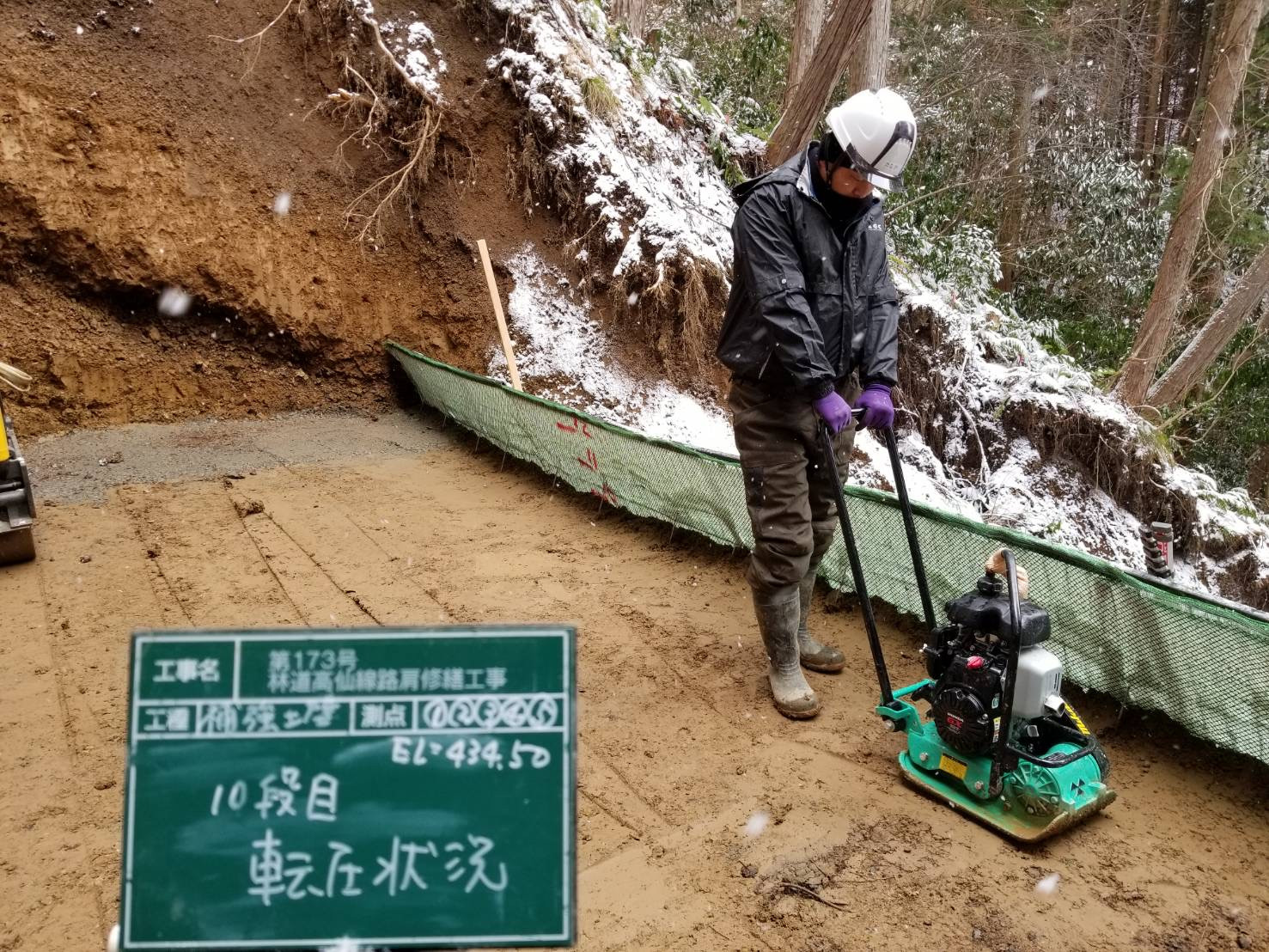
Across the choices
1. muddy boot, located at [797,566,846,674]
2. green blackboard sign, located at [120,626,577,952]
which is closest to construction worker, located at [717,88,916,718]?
muddy boot, located at [797,566,846,674]

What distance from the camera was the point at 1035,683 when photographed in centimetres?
294

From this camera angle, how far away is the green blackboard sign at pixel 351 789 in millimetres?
1855

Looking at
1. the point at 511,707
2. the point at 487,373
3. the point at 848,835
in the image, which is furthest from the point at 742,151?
the point at 511,707

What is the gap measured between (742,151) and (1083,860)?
9.05 m

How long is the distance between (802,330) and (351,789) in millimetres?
2297

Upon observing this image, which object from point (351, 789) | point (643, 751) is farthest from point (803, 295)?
point (351, 789)

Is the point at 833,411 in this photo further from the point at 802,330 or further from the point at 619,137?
the point at 619,137

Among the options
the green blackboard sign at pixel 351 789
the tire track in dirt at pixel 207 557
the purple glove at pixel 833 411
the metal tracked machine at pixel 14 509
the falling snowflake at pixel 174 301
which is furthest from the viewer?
the falling snowflake at pixel 174 301

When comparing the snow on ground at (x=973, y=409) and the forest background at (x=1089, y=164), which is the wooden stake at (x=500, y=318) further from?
the forest background at (x=1089, y=164)

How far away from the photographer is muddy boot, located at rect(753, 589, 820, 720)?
153 inches

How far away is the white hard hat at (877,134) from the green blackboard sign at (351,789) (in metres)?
2.24

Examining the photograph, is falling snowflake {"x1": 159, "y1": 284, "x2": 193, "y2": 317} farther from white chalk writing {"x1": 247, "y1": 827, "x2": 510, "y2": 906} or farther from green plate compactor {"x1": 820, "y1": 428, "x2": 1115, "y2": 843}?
white chalk writing {"x1": 247, "y1": 827, "x2": 510, "y2": 906}

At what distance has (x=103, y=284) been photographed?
829cm

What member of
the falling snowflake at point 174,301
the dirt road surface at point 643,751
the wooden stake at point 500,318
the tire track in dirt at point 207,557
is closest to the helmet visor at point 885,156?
the dirt road surface at point 643,751
